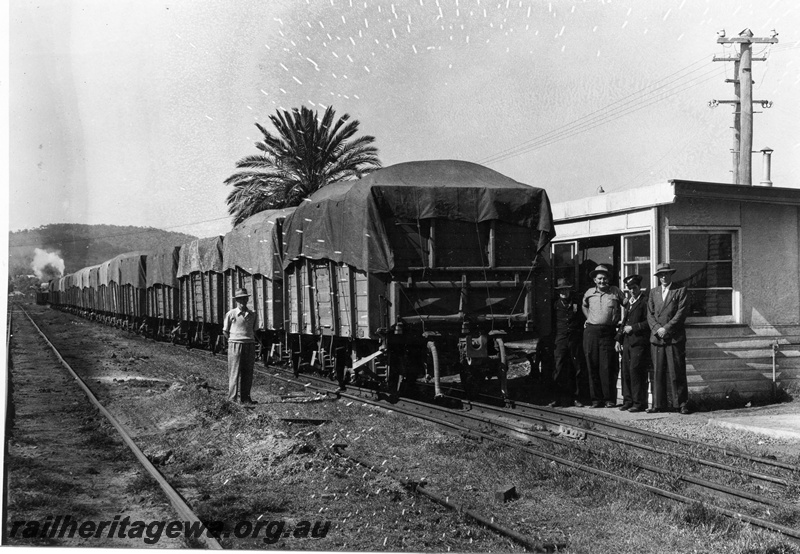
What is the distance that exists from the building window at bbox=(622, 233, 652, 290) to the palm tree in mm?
9016

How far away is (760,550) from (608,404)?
5.71m

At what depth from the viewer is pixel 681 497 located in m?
5.44

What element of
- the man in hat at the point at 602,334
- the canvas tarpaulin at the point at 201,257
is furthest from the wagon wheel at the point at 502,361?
the canvas tarpaulin at the point at 201,257

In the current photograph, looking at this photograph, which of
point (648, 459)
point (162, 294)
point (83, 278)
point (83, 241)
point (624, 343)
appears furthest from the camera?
point (83, 278)

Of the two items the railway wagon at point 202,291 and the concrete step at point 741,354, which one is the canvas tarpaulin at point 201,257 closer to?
the railway wagon at point 202,291

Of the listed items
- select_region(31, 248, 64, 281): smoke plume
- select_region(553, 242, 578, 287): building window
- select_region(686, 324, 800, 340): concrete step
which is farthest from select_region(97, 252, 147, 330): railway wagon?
select_region(31, 248, 64, 281): smoke plume

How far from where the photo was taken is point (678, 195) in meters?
9.95

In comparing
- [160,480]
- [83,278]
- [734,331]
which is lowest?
[160,480]

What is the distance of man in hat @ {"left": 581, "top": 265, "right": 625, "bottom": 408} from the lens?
993cm

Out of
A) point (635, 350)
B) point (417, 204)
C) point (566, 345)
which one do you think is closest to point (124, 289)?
point (417, 204)

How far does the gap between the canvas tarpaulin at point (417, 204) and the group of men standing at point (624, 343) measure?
1.23 meters

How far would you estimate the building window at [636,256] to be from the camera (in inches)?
424

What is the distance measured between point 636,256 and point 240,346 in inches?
240

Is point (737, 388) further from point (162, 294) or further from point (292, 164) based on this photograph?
point (162, 294)
